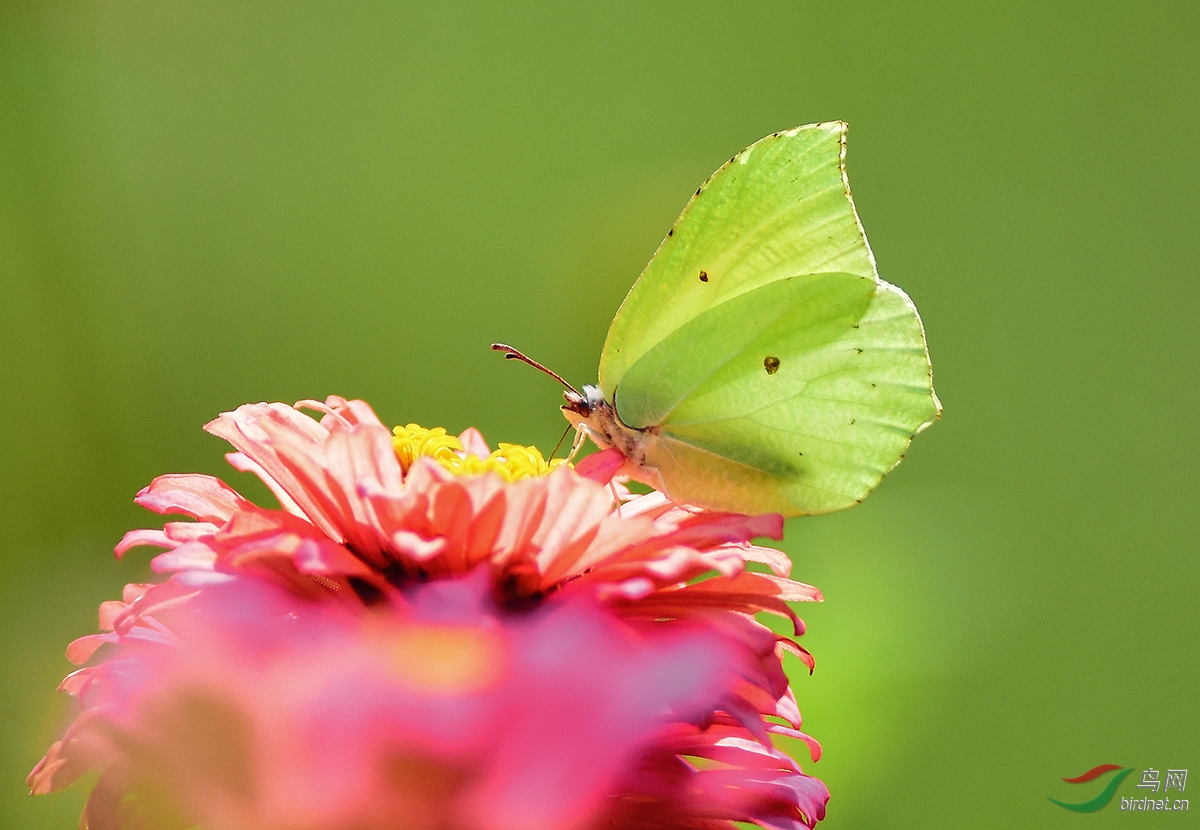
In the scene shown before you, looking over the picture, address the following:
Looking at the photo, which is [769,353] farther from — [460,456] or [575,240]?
[575,240]

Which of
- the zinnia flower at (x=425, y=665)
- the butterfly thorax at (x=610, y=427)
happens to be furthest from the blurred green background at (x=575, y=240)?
the zinnia flower at (x=425, y=665)

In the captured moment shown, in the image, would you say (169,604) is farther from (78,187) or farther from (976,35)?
(976,35)

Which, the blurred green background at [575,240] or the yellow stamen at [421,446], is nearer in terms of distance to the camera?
the yellow stamen at [421,446]

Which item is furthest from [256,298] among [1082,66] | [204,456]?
[1082,66]
